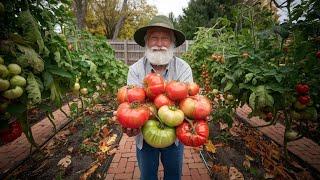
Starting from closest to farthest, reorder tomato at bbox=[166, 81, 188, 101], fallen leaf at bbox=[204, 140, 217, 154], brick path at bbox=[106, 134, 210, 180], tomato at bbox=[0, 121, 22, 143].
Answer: tomato at bbox=[166, 81, 188, 101] → tomato at bbox=[0, 121, 22, 143] → brick path at bbox=[106, 134, 210, 180] → fallen leaf at bbox=[204, 140, 217, 154]

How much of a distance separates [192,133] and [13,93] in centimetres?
115

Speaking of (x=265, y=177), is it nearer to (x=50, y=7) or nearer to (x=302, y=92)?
(x=302, y=92)

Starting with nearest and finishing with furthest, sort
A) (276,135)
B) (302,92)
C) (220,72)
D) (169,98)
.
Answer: (169,98) < (302,92) < (220,72) < (276,135)

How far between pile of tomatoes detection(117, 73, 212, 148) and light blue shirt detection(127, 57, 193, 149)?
527 millimetres

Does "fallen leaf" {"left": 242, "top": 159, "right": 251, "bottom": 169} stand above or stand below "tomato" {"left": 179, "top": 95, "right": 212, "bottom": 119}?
below

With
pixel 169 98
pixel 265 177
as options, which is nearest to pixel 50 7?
pixel 169 98

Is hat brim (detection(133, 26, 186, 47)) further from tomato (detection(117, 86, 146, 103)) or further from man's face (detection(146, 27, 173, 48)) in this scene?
tomato (detection(117, 86, 146, 103))

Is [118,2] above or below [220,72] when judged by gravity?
above

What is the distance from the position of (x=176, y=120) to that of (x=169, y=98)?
8.1 inches

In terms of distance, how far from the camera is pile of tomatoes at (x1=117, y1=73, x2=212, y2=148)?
Result: 6.14ft

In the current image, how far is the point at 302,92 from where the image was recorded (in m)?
3.06

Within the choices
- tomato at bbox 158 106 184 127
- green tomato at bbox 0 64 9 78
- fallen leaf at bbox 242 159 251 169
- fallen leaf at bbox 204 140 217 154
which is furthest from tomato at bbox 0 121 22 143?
fallen leaf at bbox 204 140 217 154

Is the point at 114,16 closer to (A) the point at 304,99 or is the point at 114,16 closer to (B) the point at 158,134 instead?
(A) the point at 304,99

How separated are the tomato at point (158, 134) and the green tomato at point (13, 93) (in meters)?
0.84
